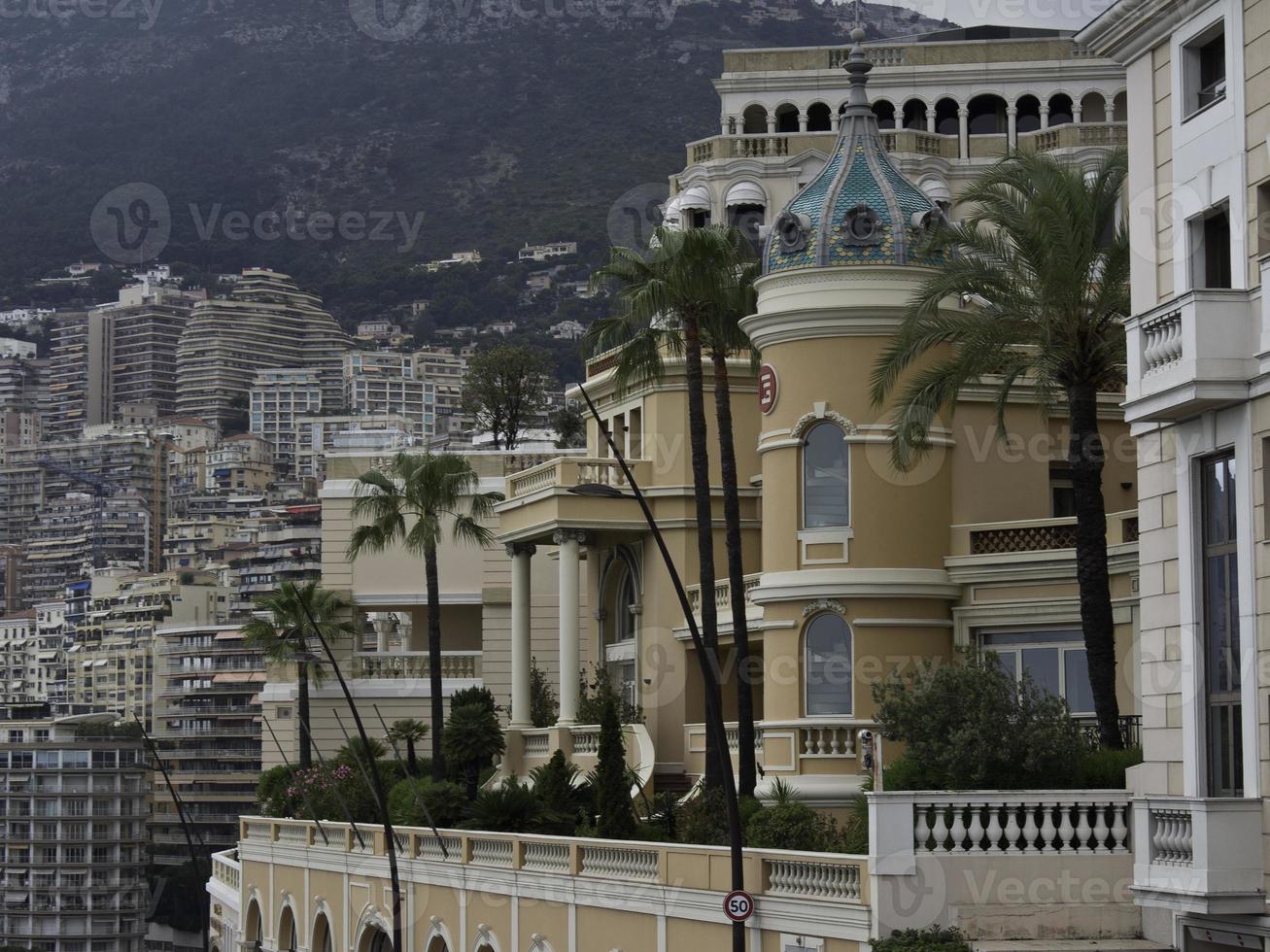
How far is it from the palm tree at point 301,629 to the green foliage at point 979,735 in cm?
3077

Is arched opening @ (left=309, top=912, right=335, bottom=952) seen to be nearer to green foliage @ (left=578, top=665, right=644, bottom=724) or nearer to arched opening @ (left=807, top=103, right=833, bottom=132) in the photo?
green foliage @ (left=578, top=665, right=644, bottom=724)

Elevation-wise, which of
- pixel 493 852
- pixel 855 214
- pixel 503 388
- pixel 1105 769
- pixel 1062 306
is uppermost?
pixel 503 388

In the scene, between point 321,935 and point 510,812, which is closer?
point 510,812

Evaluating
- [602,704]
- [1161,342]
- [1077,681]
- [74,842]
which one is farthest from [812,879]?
[74,842]

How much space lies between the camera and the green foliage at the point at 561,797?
3966 centimetres

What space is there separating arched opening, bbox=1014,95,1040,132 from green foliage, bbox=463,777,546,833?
35451 mm

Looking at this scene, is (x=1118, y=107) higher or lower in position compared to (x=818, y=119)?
lower

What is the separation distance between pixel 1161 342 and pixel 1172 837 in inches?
200

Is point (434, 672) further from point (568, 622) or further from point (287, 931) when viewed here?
point (287, 931)

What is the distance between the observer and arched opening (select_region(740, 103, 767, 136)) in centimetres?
7088

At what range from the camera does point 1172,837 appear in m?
21.9

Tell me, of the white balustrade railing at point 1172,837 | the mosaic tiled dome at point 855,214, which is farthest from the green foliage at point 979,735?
the mosaic tiled dome at point 855,214

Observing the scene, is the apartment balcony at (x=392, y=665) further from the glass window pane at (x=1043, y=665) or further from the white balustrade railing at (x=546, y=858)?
the glass window pane at (x=1043, y=665)

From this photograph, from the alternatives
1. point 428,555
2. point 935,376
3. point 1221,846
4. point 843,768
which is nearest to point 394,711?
point 428,555
